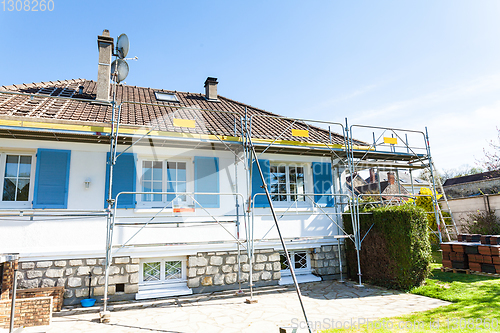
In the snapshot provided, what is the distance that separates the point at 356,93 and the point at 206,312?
A: 6.63 metres

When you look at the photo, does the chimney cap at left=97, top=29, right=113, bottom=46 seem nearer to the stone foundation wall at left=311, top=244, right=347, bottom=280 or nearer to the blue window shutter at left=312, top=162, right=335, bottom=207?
the blue window shutter at left=312, top=162, right=335, bottom=207

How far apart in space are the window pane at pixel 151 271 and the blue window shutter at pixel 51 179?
7.54 feet

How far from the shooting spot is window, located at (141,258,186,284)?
24.5 feet

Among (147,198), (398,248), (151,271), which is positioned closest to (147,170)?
(147,198)

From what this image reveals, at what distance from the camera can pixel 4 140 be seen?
22.7ft

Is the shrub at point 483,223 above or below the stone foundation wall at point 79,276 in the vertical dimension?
above

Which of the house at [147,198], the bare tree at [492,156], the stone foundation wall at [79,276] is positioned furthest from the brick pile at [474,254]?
the bare tree at [492,156]

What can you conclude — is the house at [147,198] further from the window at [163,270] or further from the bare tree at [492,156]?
the bare tree at [492,156]

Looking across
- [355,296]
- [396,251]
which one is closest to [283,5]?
[396,251]

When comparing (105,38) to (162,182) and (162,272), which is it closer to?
(162,182)

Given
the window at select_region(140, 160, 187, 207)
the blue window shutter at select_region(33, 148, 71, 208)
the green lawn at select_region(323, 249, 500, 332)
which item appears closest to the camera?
the green lawn at select_region(323, 249, 500, 332)

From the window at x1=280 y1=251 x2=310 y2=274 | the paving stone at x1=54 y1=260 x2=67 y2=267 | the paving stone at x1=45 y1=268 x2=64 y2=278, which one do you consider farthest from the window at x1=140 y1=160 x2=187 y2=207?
the window at x1=280 y1=251 x2=310 y2=274

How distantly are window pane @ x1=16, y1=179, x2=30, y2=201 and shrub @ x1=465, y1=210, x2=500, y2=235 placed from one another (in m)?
14.0

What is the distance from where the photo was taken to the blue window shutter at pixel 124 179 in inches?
290
